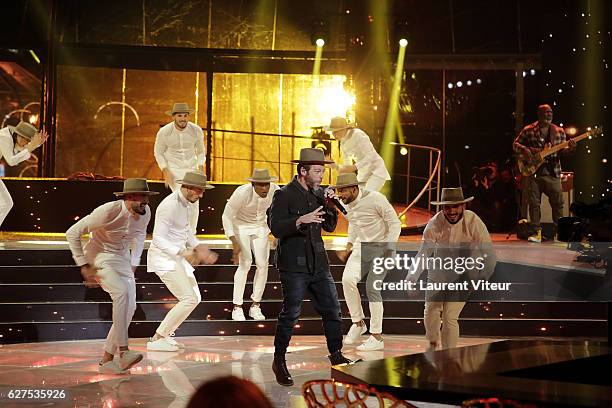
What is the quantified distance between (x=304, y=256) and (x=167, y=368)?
6.45ft

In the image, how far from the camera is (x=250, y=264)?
38.5ft

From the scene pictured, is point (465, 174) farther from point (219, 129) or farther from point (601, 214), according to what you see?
point (601, 214)

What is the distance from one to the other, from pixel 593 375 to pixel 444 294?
16.3 feet

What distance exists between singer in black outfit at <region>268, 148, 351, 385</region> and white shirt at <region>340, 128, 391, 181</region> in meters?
3.73

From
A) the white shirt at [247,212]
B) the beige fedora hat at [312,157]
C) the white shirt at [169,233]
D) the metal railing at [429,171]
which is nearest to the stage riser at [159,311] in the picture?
the white shirt at [247,212]

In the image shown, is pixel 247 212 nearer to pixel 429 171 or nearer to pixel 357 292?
pixel 357 292

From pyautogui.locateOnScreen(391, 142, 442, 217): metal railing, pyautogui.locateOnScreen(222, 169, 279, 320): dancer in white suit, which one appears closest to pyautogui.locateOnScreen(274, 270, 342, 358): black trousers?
pyautogui.locateOnScreen(222, 169, 279, 320): dancer in white suit

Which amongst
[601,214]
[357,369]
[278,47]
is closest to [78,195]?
[278,47]

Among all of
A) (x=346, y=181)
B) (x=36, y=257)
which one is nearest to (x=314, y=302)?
(x=346, y=181)

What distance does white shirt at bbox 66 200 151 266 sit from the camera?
8.91 meters

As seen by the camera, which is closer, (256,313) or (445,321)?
(445,321)

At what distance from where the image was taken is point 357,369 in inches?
154

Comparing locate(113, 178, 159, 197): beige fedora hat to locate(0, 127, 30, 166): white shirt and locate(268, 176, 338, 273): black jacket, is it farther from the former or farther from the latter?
locate(0, 127, 30, 166): white shirt

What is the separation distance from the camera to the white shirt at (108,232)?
8.91 m
